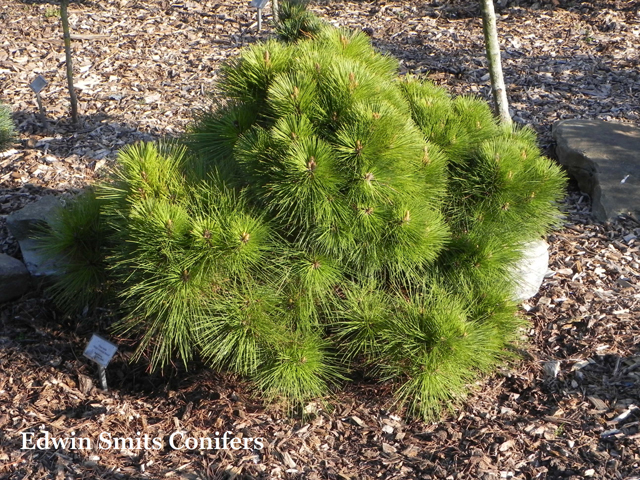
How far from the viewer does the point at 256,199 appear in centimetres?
239

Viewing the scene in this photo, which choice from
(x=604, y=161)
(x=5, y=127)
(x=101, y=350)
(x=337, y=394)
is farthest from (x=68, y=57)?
(x=604, y=161)

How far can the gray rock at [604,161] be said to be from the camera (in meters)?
3.72

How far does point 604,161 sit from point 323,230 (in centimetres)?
235

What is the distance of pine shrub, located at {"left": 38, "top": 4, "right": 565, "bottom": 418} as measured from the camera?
89.6 inches

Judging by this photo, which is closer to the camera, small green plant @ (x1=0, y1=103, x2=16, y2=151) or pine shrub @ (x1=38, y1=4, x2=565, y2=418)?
pine shrub @ (x1=38, y1=4, x2=565, y2=418)

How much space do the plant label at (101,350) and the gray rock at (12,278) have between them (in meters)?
0.78

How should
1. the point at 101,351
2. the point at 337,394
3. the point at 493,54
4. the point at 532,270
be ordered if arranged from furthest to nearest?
the point at 493,54, the point at 532,270, the point at 337,394, the point at 101,351

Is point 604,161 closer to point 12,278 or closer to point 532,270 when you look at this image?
point 532,270

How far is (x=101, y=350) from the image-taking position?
2594 millimetres

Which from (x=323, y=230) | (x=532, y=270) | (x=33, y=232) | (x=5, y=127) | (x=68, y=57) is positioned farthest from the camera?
(x=68, y=57)

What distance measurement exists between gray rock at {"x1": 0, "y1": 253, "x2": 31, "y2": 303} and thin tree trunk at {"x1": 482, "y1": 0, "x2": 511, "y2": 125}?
2.55m

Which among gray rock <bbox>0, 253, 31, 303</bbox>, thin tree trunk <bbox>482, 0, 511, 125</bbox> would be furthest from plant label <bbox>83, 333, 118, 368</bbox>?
thin tree trunk <bbox>482, 0, 511, 125</bbox>

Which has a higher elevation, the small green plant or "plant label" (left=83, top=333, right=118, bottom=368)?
the small green plant

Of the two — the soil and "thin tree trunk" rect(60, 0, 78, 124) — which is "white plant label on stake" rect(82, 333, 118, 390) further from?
"thin tree trunk" rect(60, 0, 78, 124)
